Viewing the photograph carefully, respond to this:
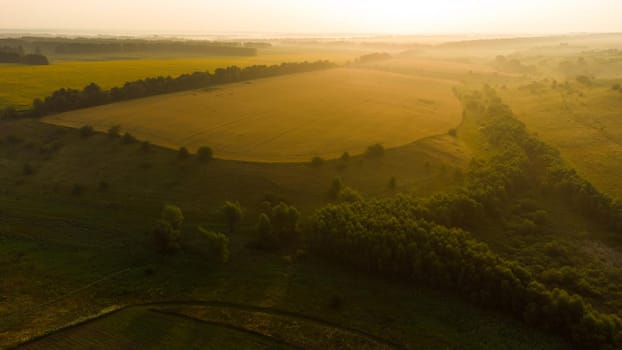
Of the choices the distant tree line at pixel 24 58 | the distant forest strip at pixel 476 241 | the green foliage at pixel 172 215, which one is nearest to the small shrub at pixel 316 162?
the distant forest strip at pixel 476 241

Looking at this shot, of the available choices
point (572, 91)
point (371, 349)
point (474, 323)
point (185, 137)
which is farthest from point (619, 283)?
point (572, 91)

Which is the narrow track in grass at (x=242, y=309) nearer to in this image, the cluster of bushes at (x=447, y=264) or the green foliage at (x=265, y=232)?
the cluster of bushes at (x=447, y=264)

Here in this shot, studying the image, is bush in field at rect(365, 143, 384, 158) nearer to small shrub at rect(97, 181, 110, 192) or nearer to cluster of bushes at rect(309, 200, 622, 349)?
cluster of bushes at rect(309, 200, 622, 349)

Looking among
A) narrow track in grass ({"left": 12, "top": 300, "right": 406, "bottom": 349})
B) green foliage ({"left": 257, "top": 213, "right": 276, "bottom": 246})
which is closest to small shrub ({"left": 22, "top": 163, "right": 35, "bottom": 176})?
narrow track in grass ({"left": 12, "top": 300, "right": 406, "bottom": 349})

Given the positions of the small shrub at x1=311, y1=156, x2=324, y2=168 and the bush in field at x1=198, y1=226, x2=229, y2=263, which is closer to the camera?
the bush in field at x1=198, y1=226, x2=229, y2=263

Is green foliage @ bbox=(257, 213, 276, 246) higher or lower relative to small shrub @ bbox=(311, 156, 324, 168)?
lower

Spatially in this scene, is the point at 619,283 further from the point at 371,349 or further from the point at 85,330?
the point at 85,330
